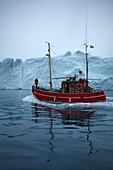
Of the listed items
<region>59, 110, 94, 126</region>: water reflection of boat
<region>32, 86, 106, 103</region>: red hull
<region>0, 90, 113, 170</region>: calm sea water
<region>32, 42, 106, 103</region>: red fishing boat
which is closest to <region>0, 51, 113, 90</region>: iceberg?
<region>32, 42, 106, 103</region>: red fishing boat

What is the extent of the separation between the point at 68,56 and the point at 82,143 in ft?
294

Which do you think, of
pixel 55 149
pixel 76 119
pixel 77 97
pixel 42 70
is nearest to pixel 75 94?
pixel 77 97

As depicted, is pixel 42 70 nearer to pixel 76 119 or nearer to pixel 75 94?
pixel 75 94

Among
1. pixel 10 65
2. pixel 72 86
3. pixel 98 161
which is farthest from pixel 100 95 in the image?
pixel 10 65

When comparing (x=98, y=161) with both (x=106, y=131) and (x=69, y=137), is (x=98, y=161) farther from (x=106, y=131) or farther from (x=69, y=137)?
(x=106, y=131)

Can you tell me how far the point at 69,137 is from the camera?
7500mm

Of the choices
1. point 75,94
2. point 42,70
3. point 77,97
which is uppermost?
point 42,70

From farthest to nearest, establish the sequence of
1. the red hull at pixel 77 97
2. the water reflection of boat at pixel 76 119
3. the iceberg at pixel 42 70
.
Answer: the iceberg at pixel 42 70
the red hull at pixel 77 97
the water reflection of boat at pixel 76 119

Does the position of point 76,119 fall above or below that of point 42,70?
below

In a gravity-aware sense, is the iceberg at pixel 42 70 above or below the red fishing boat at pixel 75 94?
above

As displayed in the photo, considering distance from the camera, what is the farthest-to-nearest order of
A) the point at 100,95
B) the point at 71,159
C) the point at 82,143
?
the point at 100,95 < the point at 82,143 < the point at 71,159

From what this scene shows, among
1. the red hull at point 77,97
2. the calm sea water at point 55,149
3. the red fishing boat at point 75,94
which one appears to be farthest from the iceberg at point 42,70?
the calm sea water at point 55,149

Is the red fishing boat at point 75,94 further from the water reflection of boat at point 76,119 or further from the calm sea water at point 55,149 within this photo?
the calm sea water at point 55,149

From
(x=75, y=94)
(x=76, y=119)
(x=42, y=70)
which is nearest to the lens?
(x=76, y=119)
